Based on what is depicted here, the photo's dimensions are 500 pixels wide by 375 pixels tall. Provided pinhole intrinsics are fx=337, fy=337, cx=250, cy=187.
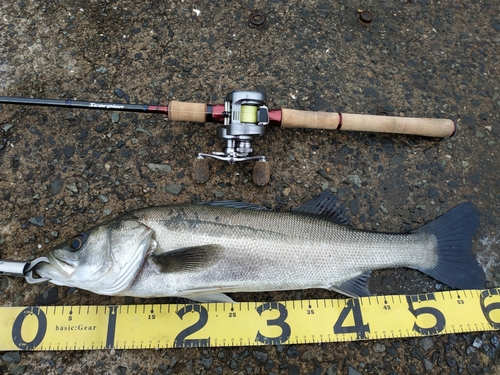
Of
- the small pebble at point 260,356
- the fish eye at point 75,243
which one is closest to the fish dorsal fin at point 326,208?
the small pebble at point 260,356

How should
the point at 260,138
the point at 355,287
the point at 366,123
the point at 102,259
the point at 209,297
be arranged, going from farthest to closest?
the point at 260,138 → the point at 366,123 → the point at 355,287 → the point at 209,297 → the point at 102,259

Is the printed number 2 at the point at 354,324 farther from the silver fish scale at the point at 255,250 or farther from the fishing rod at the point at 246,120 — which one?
the fishing rod at the point at 246,120

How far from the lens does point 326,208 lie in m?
2.68

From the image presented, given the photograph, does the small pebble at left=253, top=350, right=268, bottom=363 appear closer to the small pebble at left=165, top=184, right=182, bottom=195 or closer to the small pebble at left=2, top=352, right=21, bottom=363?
the small pebble at left=165, top=184, right=182, bottom=195

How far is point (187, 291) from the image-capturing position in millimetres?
2342

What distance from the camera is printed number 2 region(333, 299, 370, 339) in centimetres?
259

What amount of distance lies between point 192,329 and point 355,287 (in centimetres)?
128

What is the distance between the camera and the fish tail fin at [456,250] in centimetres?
268

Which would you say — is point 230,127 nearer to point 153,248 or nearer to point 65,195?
point 153,248

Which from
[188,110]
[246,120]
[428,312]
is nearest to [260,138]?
[246,120]

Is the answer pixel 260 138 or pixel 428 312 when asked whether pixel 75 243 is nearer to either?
pixel 260 138

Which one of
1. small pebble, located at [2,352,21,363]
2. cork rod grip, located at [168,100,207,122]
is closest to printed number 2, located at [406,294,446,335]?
cork rod grip, located at [168,100,207,122]

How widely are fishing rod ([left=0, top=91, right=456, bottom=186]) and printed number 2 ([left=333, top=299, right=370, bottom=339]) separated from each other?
1202 millimetres

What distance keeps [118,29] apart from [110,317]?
8.67ft
